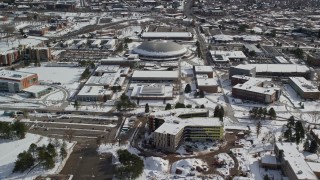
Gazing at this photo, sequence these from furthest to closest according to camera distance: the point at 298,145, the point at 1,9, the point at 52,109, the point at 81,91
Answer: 1. the point at 1,9
2. the point at 81,91
3. the point at 52,109
4. the point at 298,145

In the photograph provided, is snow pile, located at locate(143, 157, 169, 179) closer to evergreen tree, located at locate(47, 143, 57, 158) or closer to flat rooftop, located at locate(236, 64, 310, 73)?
evergreen tree, located at locate(47, 143, 57, 158)

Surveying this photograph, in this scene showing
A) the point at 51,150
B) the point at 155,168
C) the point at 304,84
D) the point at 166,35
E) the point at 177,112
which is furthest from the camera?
the point at 166,35

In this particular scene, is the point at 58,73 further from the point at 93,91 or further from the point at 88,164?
the point at 88,164

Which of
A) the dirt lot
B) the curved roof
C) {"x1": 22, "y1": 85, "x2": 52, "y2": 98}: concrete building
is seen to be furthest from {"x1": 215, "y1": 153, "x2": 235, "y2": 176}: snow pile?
the curved roof

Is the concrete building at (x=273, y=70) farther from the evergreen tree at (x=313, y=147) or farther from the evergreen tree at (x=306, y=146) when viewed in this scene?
the evergreen tree at (x=313, y=147)

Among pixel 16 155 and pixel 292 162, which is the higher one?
pixel 292 162

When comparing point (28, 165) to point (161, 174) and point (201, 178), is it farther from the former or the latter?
point (201, 178)

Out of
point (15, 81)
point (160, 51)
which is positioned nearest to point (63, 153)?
point (15, 81)

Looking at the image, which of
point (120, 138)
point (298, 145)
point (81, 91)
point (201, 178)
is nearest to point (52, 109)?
point (81, 91)
